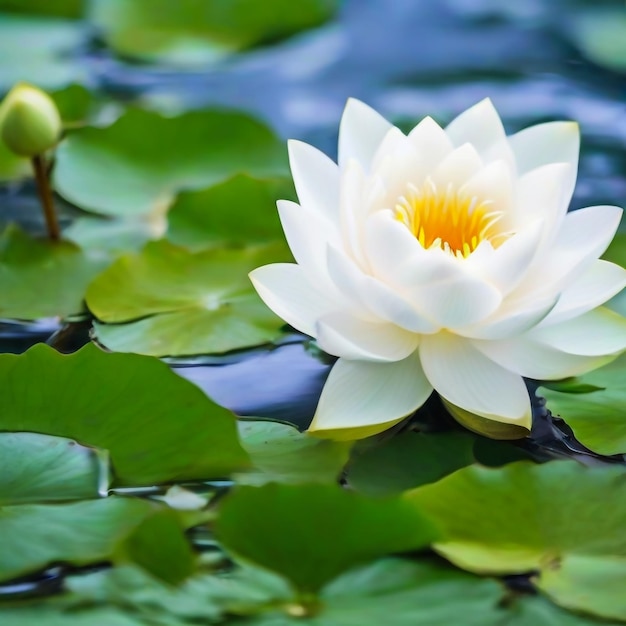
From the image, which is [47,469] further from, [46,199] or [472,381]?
[46,199]

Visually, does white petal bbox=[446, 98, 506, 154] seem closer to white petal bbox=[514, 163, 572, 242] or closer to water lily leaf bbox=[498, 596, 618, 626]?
white petal bbox=[514, 163, 572, 242]

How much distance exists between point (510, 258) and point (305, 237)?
24 cm

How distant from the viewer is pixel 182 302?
1217 mm

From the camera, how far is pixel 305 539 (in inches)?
31.5

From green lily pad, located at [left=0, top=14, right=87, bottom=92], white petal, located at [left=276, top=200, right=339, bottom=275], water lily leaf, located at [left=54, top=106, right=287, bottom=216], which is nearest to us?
white petal, located at [left=276, top=200, right=339, bottom=275]

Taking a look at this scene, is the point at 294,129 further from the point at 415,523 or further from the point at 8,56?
the point at 415,523

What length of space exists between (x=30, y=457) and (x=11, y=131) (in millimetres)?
588

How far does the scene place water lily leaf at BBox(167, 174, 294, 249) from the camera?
1.37 m

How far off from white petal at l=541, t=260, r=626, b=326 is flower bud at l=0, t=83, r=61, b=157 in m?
0.80

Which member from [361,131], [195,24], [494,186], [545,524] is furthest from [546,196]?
[195,24]

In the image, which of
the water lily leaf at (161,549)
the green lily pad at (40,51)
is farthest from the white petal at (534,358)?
the green lily pad at (40,51)

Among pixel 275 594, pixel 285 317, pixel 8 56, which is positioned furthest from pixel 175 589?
pixel 8 56

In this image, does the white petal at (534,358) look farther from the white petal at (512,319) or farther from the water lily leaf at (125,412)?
the water lily leaf at (125,412)

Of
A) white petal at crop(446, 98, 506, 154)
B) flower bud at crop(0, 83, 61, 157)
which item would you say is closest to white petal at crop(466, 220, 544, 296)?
white petal at crop(446, 98, 506, 154)
